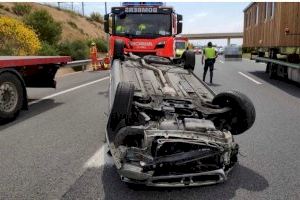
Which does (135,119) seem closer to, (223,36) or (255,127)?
(255,127)

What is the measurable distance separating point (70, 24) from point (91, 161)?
51880mm

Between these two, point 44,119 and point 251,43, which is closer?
point 44,119

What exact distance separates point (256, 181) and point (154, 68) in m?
3.51

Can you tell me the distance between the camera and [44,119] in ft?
26.2

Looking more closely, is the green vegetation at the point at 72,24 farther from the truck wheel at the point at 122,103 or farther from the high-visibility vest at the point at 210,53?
the truck wheel at the point at 122,103

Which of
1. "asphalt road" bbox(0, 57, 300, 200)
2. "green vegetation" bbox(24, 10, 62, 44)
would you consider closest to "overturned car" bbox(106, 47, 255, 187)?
"asphalt road" bbox(0, 57, 300, 200)

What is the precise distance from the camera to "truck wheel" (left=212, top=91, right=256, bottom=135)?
5090 mm

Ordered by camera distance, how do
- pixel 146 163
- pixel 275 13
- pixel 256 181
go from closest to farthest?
pixel 146 163 < pixel 256 181 < pixel 275 13

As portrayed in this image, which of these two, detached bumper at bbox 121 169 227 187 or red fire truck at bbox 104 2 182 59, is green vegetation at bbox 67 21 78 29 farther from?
detached bumper at bbox 121 169 227 187

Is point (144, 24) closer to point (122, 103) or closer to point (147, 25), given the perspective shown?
point (147, 25)

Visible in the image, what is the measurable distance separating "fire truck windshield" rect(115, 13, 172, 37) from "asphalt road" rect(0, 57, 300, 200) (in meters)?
4.34

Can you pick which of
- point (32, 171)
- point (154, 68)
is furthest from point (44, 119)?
point (32, 171)

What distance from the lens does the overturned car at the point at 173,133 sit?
4.05 m

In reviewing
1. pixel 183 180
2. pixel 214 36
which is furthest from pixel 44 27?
pixel 214 36
